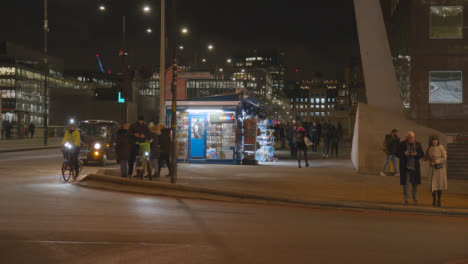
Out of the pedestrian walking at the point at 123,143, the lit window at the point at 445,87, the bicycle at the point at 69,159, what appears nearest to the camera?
the pedestrian walking at the point at 123,143

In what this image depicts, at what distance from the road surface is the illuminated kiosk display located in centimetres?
930

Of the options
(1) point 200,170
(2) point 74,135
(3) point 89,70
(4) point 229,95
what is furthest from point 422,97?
(3) point 89,70

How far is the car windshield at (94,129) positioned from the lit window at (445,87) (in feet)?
55.5

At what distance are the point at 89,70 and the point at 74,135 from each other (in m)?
139

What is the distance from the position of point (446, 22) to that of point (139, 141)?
17887mm

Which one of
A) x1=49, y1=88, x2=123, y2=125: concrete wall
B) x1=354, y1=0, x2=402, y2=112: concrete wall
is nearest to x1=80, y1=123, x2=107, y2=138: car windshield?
x1=354, y1=0, x2=402, y2=112: concrete wall

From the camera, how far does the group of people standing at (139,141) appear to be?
1507cm

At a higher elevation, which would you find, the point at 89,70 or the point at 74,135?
the point at 89,70

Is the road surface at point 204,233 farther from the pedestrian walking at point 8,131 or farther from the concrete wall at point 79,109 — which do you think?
the concrete wall at point 79,109

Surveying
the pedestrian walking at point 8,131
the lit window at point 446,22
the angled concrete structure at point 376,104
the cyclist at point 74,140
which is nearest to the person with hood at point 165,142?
the cyclist at point 74,140

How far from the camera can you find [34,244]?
278 inches

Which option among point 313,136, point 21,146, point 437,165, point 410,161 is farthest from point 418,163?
point 21,146

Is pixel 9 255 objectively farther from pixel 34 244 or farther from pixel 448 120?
pixel 448 120

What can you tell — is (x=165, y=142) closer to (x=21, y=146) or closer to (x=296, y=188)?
(x=296, y=188)
